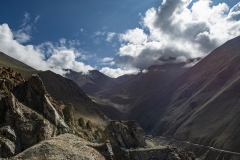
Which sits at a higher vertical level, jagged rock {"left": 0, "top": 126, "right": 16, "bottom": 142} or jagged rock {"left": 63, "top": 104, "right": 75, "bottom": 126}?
jagged rock {"left": 63, "top": 104, "right": 75, "bottom": 126}

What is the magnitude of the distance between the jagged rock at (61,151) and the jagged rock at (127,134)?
65.6m

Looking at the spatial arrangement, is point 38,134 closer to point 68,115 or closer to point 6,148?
point 6,148

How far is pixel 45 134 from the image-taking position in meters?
41.3

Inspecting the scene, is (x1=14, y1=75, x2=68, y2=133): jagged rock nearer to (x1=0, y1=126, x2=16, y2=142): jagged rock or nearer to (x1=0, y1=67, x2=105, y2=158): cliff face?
(x1=0, y1=67, x2=105, y2=158): cliff face

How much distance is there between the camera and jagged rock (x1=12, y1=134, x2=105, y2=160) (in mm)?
13844

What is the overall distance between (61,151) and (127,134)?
71.3 metres

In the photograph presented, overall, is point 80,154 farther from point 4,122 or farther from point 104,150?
point 4,122

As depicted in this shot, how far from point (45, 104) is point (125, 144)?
38.6 m

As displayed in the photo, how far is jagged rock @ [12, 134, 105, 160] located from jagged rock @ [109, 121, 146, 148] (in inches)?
2584

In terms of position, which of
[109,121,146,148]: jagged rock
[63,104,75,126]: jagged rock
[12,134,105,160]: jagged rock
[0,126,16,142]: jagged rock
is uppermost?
[63,104,75,126]: jagged rock

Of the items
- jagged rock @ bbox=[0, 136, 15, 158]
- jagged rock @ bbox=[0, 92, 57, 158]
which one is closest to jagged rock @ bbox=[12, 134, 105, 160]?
jagged rock @ bbox=[0, 136, 15, 158]

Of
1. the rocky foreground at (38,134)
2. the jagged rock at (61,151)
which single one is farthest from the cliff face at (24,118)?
the jagged rock at (61,151)

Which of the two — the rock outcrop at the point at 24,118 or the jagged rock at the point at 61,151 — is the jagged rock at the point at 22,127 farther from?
the jagged rock at the point at 61,151

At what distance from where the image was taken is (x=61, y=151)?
1430 cm
